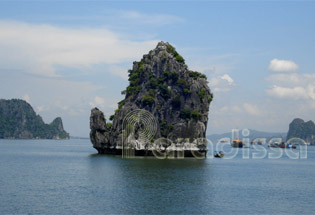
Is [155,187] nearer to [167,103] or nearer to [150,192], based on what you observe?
[150,192]

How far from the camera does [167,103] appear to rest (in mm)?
140750

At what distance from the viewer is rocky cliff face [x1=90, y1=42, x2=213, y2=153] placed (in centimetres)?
13538

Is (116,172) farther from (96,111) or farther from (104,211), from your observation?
(96,111)

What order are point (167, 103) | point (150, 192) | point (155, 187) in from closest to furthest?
point (150, 192), point (155, 187), point (167, 103)

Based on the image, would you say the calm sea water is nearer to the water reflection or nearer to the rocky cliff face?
the water reflection

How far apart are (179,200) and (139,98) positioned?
291 feet

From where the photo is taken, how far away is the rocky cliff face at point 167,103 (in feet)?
444

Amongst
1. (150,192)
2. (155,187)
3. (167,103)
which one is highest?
(167,103)

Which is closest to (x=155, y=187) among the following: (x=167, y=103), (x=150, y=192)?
(x=150, y=192)

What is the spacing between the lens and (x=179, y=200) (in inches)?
2216

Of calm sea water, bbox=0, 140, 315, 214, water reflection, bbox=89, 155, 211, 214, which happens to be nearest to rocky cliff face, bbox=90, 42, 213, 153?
water reflection, bbox=89, 155, 211, 214

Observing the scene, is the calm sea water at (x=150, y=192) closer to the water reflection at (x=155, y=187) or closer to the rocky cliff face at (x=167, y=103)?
the water reflection at (x=155, y=187)

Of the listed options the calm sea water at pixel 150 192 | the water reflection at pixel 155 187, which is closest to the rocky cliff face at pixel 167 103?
the water reflection at pixel 155 187

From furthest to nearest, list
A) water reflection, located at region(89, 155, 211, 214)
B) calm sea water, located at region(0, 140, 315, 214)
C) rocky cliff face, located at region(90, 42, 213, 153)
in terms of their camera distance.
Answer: rocky cliff face, located at region(90, 42, 213, 153)
water reflection, located at region(89, 155, 211, 214)
calm sea water, located at region(0, 140, 315, 214)
